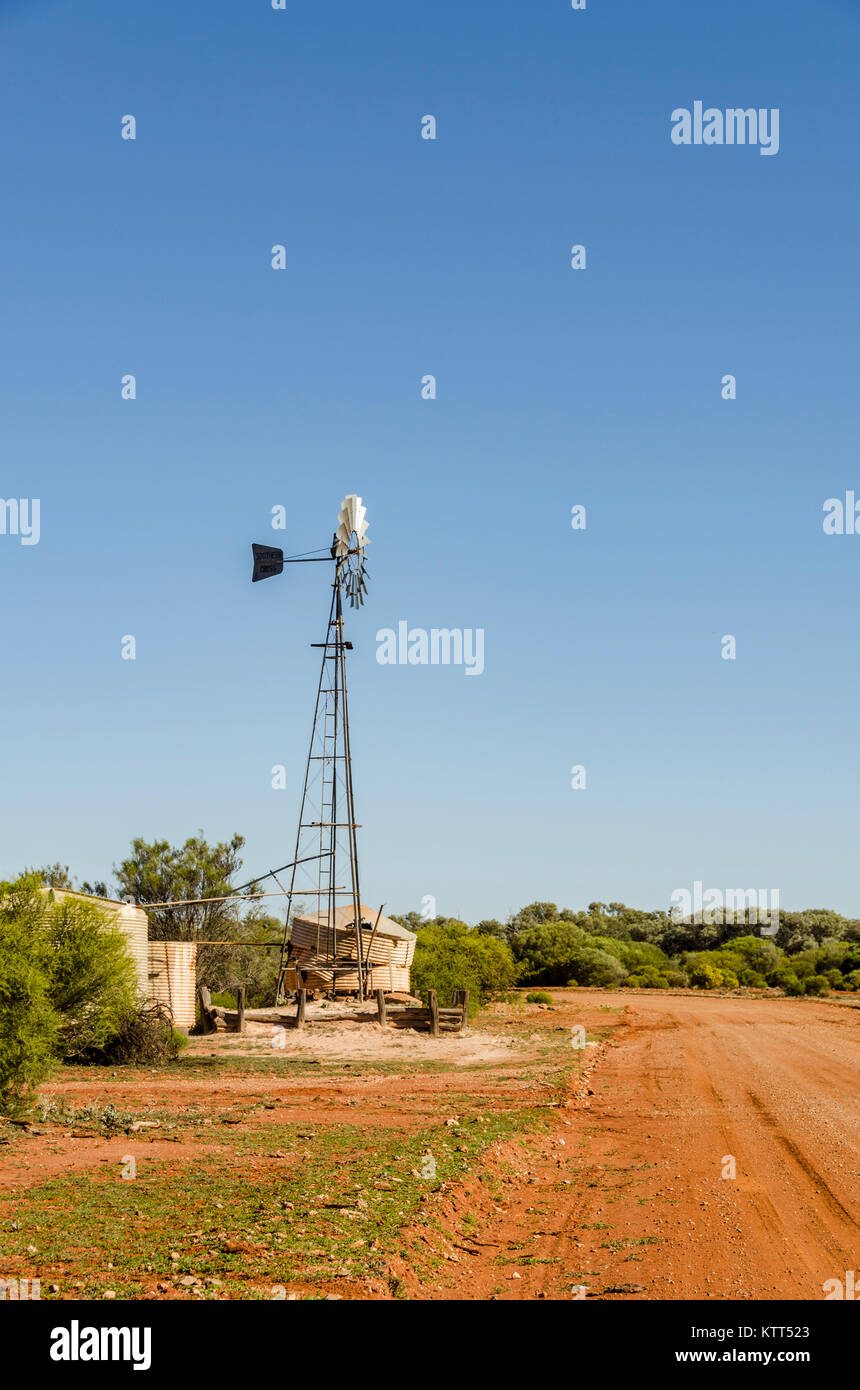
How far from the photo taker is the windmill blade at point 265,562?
3591 centimetres

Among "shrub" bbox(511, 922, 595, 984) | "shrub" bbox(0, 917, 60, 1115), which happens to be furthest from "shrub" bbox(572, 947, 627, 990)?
"shrub" bbox(0, 917, 60, 1115)

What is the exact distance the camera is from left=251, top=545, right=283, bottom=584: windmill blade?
118ft

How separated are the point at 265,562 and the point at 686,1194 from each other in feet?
89.2

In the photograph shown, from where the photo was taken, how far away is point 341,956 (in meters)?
37.9

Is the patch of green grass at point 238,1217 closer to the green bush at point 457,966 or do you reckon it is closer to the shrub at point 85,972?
the shrub at point 85,972

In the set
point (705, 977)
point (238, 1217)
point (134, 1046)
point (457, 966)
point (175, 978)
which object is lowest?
point (705, 977)

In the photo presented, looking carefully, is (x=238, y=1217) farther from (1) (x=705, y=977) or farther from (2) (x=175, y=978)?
(1) (x=705, y=977)

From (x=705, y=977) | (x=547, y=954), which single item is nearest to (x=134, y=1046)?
(x=705, y=977)

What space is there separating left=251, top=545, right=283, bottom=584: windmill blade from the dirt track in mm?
19210

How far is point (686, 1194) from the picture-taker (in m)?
12.1

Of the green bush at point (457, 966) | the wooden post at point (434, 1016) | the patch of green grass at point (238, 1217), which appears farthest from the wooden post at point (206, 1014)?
the patch of green grass at point (238, 1217)

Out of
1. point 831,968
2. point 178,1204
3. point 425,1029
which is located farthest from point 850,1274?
point 831,968
